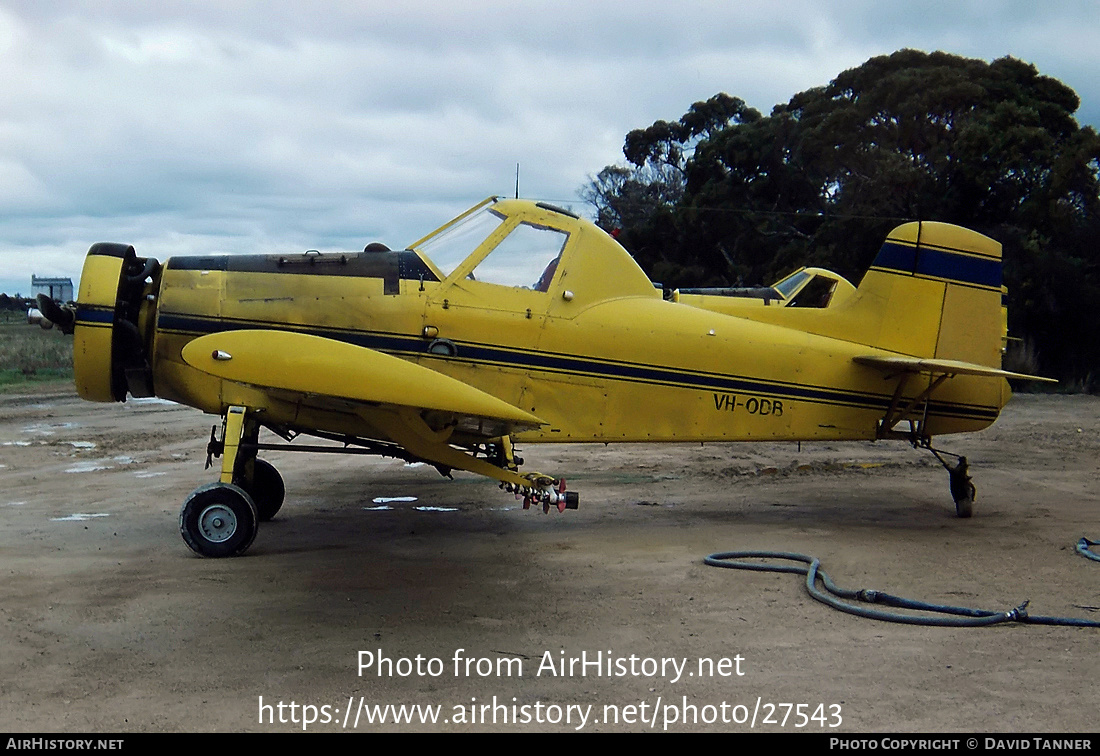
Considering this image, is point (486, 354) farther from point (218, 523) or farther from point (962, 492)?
point (962, 492)

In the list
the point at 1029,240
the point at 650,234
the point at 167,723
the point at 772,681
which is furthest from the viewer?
the point at 650,234

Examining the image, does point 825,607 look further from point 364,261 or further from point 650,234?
point 650,234

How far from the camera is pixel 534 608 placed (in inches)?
233

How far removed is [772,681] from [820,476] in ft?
26.1

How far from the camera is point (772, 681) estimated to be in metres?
4.62

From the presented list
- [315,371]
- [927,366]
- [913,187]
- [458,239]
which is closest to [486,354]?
[458,239]

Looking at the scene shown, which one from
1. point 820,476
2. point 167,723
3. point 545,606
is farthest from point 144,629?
point 820,476

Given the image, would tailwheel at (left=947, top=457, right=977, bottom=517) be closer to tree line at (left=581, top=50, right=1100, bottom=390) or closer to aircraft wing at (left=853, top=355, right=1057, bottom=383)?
aircraft wing at (left=853, top=355, right=1057, bottom=383)

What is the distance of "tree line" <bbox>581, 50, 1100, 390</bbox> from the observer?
2652cm

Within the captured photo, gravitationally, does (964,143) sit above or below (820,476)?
above

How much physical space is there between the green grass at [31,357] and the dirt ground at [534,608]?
1494 centimetres

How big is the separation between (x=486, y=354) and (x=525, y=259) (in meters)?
0.90

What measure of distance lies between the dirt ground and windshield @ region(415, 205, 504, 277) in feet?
7.80

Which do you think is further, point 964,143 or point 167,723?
point 964,143
